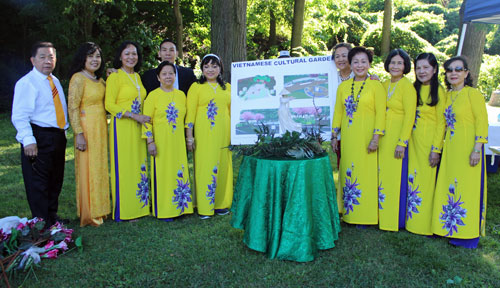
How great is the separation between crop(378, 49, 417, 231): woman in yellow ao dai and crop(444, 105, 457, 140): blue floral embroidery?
0.93 feet

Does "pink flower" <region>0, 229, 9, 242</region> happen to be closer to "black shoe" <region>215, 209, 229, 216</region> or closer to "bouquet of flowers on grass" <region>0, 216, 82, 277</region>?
"bouquet of flowers on grass" <region>0, 216, 82, 277</region>

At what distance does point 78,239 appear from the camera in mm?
3605

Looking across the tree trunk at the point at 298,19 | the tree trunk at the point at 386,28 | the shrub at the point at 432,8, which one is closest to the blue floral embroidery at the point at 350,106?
the tree trunk at the point at 298,19

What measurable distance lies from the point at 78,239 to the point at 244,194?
1663 mm

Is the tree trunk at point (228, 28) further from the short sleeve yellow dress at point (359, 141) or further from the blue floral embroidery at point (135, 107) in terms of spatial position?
the short sleeve yellow dress at point (359, 141)

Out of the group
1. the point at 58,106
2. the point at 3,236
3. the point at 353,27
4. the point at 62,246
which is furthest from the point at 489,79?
the point at 3,236

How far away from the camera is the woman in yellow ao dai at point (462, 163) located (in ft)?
11.1

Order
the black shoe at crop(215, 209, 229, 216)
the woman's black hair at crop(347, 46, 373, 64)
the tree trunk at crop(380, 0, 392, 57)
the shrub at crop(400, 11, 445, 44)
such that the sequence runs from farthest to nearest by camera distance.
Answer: the shrub at crop(400, 11, 445, 44)
the tree trunk at crop(380, 0, 392, 57)
the black shoe at crop(215, 209, 229, 216)
the woman's black hair at crop(347, 46, 373, 64)

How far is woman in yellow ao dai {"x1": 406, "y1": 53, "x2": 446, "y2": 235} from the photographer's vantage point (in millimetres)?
3570

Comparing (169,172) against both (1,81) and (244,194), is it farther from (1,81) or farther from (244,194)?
(1,81)

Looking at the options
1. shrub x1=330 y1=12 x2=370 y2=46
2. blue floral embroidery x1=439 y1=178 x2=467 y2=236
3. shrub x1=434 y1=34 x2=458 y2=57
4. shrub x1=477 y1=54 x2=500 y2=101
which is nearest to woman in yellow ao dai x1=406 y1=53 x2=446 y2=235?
blue floral embroidery x1=439 y1=178 x2=467 y2=236

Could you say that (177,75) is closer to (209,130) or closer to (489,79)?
(209,130)

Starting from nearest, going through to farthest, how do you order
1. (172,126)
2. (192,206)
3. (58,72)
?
(172,126) → (192,206) → (58,72)

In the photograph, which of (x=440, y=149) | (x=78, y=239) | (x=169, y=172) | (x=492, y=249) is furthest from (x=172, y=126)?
(x=492, y=249)
